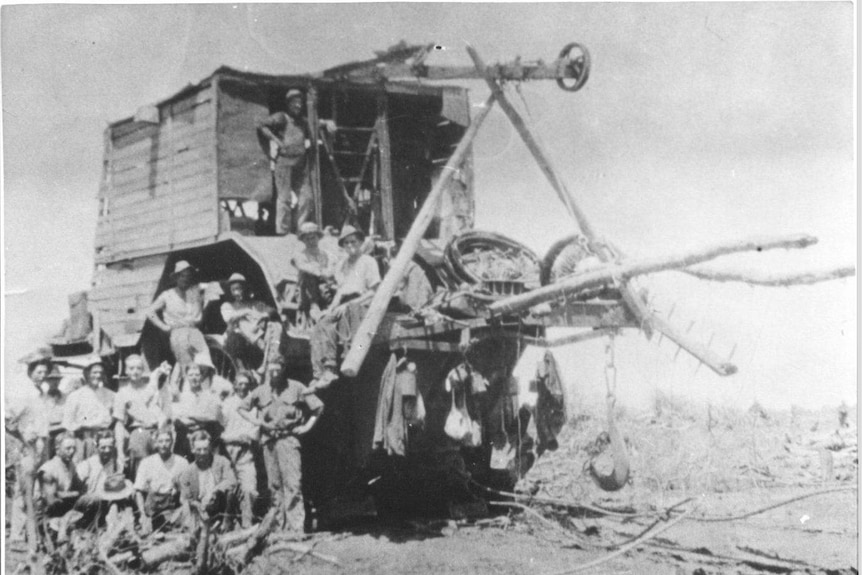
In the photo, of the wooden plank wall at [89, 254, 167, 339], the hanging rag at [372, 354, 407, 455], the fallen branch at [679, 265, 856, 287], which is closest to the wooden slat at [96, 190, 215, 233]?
the wooden plank wall at [89, 254, 167, 339]

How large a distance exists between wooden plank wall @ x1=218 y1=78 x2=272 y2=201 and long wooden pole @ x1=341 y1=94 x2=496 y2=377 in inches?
105

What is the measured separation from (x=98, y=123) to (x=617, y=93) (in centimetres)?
Result: 588

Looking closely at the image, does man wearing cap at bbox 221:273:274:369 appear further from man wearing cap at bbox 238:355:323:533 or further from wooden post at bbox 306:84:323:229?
wooden post at bbox 306:84:323:229

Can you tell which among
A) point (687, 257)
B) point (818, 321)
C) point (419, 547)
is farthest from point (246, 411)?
point (818, 321)

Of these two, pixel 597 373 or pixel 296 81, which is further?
pixel 296 81

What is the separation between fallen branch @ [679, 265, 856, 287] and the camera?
727 centimetres

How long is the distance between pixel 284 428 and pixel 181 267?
122 inches

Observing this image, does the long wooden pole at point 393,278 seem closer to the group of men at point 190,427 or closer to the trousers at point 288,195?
the group of men at point 190,427

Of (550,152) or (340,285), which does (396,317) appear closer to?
(340,285)

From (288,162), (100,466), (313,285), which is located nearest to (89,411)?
(100,466)

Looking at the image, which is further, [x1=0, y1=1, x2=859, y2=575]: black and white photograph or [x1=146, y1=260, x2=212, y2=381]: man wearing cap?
[x1=146, y1=260, x2=212, y2=381]: man wearing cap

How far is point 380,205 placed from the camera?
37.9 ft

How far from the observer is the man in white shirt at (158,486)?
8211 millimetres

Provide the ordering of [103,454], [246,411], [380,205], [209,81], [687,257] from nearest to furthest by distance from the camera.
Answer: [687,257], [103,454], [246,411], [209,81], [380,205]
